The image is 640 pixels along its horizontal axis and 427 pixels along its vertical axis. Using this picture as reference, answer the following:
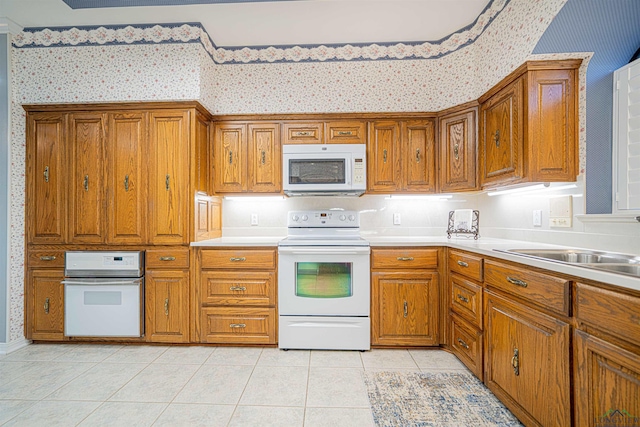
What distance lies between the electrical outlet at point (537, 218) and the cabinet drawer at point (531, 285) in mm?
706

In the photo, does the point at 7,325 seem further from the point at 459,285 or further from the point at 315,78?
the point at 459,285

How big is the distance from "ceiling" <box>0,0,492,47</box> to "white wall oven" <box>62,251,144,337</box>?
201 cm

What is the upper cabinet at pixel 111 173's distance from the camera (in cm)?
265

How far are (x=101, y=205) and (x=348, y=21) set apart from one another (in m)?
2.68

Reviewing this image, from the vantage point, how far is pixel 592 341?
117cm

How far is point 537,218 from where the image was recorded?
2.30 metres

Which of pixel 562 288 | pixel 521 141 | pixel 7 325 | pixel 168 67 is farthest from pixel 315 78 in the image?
pixel 7 325

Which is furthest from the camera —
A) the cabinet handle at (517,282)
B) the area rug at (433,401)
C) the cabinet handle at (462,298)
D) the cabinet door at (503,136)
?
the cabinet handle at (462,298)

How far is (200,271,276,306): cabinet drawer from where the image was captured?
2625mm

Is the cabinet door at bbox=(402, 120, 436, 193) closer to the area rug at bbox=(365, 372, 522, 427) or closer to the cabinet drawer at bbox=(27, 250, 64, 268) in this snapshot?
the area rug at bbox=(365, 372, 522, 427)

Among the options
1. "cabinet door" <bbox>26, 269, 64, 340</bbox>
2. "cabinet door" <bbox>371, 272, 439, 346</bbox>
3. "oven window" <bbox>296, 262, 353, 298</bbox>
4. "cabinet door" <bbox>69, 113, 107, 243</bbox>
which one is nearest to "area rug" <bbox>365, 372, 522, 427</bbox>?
"cabinet door" <bbox>371, 272, 439, 346</bbox>

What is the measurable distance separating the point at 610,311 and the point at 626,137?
4.20ft

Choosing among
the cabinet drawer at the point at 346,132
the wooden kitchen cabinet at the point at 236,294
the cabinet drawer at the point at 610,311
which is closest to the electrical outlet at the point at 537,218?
the cabinet drawer at the point at 610,311

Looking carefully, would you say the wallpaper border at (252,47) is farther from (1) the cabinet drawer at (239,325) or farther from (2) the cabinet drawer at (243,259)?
(1) the cabinet drawer at (239,325)
